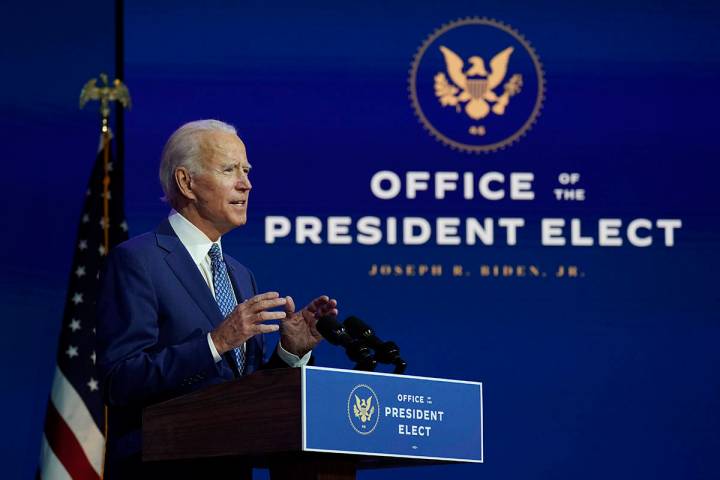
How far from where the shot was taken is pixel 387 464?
2.72 m

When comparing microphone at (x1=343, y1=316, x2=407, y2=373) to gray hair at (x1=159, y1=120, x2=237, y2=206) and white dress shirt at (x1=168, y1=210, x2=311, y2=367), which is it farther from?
→ gray hair at (x1=159, y1=120, x2=237, y2=206)

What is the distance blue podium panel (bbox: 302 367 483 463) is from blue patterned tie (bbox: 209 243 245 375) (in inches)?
25.5

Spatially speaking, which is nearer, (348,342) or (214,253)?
(348,342)

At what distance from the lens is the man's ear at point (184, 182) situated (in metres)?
3.22

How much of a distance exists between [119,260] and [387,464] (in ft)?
2.64

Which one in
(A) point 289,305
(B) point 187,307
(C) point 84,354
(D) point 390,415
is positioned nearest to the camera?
(D) point 390,415

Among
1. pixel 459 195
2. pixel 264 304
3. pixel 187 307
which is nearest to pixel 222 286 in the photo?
pixel 187 307

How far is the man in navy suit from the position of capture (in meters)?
2.82

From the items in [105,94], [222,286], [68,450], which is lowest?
[68,450]

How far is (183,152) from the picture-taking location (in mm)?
3248

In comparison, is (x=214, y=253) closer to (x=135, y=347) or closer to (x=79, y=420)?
(x=135, y=347)

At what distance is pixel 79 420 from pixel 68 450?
0.13 meters

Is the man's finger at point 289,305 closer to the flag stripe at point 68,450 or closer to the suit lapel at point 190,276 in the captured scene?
the suit lapel at point 190,276

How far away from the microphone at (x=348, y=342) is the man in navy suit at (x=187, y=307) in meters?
0.05
